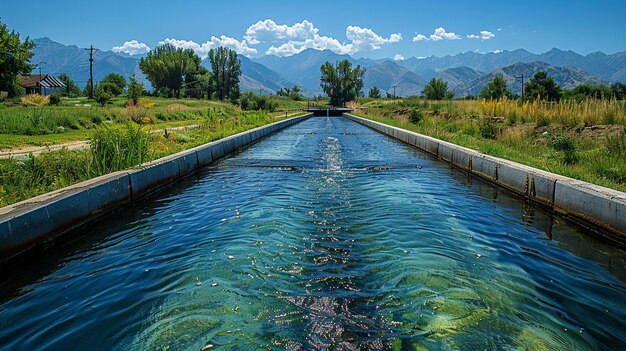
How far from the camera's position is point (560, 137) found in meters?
10.5

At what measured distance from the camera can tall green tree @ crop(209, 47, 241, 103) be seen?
9338 centimetres

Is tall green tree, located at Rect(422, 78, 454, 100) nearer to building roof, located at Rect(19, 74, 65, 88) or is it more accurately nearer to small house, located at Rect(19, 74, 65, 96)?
small house, located at Rect(19, 74, 65, 96)

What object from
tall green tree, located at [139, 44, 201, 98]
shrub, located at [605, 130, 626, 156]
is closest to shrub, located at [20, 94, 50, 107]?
tall green tree, located at [139, 44, 201, 98]

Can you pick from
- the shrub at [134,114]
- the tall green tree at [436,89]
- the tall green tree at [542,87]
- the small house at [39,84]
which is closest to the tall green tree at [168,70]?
the small house at [39,84]

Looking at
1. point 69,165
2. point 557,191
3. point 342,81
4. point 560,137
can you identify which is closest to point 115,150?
point 69,165

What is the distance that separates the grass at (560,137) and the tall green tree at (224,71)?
78340 mm

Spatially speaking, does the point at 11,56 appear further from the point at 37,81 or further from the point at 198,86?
the point at 37,81

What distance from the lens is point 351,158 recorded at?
14.5 metres

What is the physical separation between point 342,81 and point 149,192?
92955 millimetres

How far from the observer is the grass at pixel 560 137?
317 inches

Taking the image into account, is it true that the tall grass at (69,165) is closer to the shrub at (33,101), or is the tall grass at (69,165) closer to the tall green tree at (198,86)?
the shrub at (33,101)

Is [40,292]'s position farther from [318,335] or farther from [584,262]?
[584,262]

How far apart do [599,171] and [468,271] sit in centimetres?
503

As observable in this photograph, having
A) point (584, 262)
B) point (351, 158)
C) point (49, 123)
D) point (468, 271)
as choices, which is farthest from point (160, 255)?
point (49, 123)
